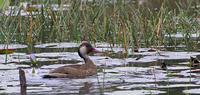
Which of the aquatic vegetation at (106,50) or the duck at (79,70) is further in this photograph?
the duck at (79,70)

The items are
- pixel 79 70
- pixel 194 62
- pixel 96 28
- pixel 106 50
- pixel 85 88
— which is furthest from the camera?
pixel 96 28

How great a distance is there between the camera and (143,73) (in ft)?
30.3

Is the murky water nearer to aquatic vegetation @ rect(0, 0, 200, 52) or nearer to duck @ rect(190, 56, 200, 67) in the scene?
duck @ rect(190, 56, 200, 67)

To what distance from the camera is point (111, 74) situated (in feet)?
30.2

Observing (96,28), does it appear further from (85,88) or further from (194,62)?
(85,88)

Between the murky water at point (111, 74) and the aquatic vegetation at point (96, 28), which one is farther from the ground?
the aquatic vegetation at point (96, 28)

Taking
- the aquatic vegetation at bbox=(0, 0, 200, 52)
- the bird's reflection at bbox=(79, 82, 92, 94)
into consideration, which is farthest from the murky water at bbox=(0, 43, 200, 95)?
the aquatic vegetation at bbox=(0, 0, 200, 52)

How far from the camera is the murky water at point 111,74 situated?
7.91 m

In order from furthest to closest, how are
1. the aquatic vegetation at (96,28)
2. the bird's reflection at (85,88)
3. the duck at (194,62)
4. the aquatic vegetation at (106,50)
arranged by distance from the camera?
the aquatic vegetation at (96,28), the duck at (194,62), the aquatic vegetation at (106,50), the bird's reflection at (85,88)

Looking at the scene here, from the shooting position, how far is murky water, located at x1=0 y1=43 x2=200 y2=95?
7914 mm

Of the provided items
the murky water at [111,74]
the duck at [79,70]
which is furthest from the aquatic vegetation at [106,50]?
the duck at [79,70]

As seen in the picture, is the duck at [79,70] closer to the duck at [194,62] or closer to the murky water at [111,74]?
the murky water at [111,74]

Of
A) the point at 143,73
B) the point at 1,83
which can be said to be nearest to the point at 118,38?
the point at 143,73

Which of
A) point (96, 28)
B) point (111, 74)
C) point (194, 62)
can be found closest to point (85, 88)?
point (111, 74)
